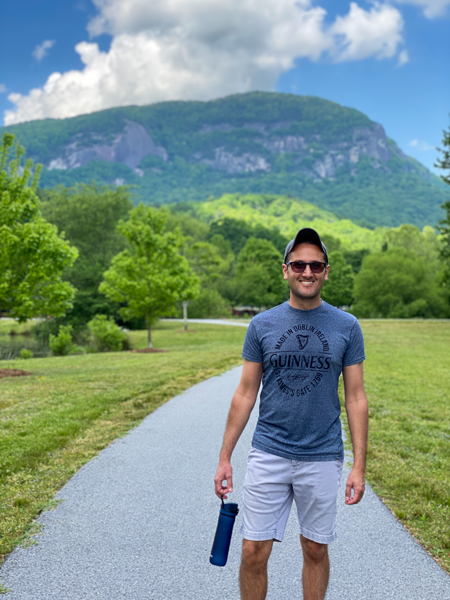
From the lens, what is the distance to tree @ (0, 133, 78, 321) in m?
14.9

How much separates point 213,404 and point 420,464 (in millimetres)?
4935

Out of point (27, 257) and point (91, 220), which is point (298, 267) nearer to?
point (27, 257)

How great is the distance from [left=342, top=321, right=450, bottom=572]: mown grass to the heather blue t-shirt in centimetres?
206

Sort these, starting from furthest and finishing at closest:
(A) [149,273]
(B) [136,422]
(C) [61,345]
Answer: (C) [61,345] < (A) [149,273] < (B) [136,422]

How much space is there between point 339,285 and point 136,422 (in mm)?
68675

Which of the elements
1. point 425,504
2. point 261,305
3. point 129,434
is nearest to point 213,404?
point 129,434

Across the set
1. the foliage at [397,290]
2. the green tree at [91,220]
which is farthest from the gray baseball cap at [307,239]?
the foliage at [397,290]

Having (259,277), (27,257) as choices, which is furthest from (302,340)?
(259,277)

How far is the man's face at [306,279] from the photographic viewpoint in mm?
2963

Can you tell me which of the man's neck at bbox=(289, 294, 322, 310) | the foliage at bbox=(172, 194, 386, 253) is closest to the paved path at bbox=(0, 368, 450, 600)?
the man's neck at bbox=(289, 294, 322, 310)

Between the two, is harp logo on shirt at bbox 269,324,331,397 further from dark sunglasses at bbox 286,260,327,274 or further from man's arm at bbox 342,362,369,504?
dark sunglasses at bbox 286,260,327,274

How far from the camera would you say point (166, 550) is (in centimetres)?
418

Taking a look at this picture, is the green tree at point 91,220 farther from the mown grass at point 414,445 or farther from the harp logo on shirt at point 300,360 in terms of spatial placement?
the harp logo on shirt at point 300,360

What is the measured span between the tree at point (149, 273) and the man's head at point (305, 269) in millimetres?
23203
